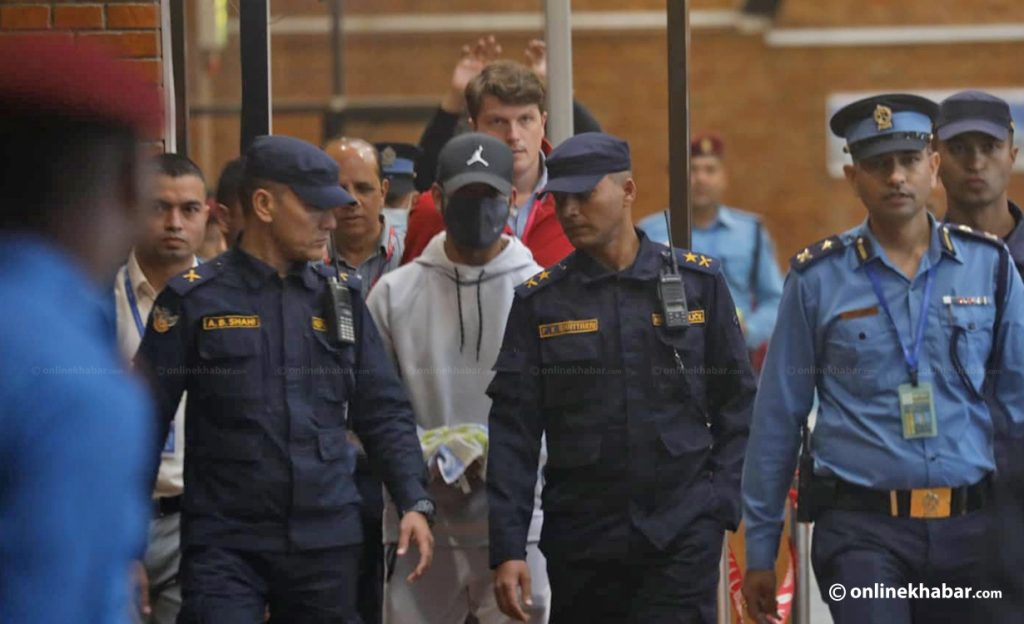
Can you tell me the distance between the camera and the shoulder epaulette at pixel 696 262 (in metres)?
5.03

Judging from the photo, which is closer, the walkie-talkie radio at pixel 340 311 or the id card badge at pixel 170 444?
the walkie-talkie radio at pixel 340 311

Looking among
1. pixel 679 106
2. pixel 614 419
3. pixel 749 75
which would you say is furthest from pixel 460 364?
pixel 749 75

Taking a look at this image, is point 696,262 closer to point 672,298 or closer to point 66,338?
point 672,298

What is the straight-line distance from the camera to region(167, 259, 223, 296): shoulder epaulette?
4.88 meters

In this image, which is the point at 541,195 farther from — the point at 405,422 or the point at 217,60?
the point at 217,60

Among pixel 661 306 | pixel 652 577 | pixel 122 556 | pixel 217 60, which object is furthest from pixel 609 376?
pixel 217 60

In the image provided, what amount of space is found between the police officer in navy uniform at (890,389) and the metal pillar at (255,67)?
79.0 inches

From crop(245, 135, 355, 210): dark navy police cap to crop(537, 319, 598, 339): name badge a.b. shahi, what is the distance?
0.66 m

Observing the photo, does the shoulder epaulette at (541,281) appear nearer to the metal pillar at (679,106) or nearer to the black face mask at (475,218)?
the black face mask at (475,218)

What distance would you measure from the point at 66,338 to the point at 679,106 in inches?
154

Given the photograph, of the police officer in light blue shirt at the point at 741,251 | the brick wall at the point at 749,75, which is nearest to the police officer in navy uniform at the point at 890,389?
the police officer in light blue shirt at the point at 741,251

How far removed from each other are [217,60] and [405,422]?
1264 centimetres

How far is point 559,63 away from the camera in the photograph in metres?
6.21

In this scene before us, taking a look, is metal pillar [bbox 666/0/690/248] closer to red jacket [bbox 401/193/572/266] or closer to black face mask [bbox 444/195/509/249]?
red jacket [bbox 401/193/572/266]
